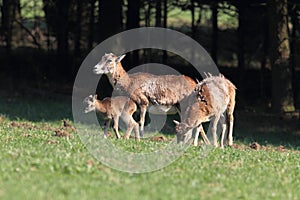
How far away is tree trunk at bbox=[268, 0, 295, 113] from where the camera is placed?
990 inches

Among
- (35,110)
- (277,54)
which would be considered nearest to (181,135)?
→ (35,110)

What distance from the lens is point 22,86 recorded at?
98.0 feet

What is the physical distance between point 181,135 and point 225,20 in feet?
74.5

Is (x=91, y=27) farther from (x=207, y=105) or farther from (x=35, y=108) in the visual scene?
(x=207, y=105)

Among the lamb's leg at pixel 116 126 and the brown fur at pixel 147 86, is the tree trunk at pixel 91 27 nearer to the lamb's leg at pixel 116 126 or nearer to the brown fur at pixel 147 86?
the brown fur at pixel 147 86

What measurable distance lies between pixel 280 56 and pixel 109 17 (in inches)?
237

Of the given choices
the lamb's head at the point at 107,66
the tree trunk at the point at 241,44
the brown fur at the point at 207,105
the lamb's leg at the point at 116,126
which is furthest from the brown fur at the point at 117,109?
the tree trunk at the point at 241,44

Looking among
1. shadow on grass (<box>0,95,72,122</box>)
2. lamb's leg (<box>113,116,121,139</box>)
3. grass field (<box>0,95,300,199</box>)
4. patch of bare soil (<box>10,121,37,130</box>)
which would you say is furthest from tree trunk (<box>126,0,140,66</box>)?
grass field (<box>0,95,300,199</box>)

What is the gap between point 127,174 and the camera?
11.2m

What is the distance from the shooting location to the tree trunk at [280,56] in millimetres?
25145

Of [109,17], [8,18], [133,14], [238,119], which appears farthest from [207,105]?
[8,18]

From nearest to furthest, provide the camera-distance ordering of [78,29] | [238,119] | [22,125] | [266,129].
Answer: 1. [22,125]
2. [266,129]
3. [238,119]
4. [78,29]

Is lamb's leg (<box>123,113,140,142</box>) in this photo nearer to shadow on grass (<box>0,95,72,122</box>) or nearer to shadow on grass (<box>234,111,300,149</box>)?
shadow on grass (<box>234,111,300,149</box>)

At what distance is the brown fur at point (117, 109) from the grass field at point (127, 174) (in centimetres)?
127
